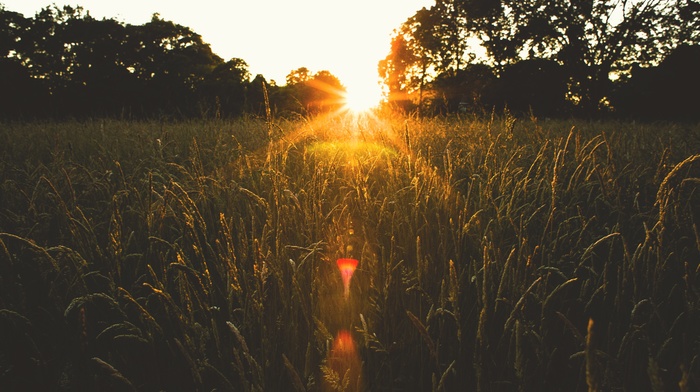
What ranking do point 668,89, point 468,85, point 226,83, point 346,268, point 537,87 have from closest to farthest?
point 346,268 → point 668,89 → point 226,83 → point 537,87 → point 468,85

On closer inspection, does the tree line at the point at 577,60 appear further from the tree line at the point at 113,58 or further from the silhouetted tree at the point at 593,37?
the tree line at the point at 113,58

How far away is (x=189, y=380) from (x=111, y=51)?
32.3 meters

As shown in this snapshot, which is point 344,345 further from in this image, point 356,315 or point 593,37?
point 593,37

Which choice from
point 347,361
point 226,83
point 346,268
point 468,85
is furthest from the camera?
point 468,85

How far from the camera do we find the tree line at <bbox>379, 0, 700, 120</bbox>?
679 inches

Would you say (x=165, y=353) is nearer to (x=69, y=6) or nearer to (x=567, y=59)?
(x=567, y=59)

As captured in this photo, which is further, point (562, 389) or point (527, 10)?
point (527, 10)

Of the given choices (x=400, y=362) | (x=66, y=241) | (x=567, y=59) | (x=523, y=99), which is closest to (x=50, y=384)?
(x=66, y=241)

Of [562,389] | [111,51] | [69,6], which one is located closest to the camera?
[562,389]

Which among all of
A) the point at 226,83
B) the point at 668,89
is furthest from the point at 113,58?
the point at 668,89

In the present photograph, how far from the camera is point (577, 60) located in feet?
66.9

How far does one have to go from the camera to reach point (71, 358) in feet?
3.16

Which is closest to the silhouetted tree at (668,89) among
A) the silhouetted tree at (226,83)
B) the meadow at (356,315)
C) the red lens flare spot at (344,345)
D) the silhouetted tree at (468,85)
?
the silhouetted tree at (468,85)

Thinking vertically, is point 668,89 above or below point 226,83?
below
